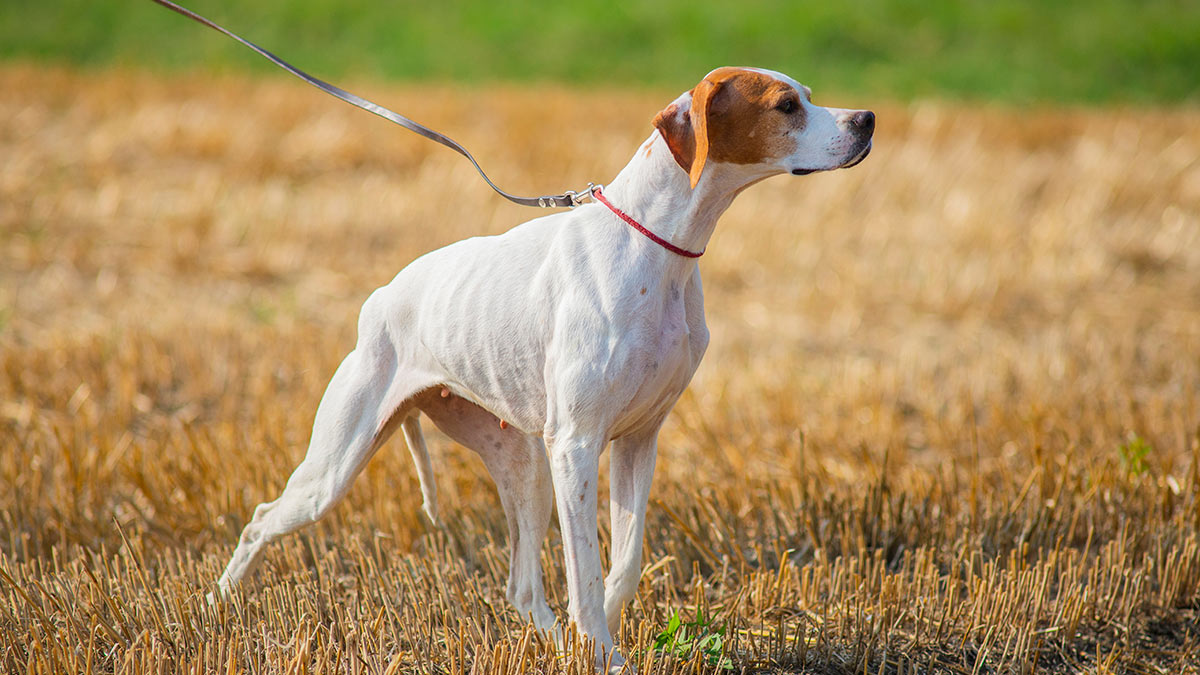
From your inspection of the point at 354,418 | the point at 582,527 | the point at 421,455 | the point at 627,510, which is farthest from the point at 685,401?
the point at 582,527

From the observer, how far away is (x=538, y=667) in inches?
123

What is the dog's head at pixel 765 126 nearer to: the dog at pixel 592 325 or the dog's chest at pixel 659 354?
the dog at pixel 592 325

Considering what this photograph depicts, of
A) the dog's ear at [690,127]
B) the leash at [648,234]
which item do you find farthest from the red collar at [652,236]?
the dog's ear at [690,127]

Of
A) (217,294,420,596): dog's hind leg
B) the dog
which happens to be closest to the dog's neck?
the dog

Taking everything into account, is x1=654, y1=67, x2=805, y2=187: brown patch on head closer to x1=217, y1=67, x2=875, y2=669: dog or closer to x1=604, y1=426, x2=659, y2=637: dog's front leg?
x1=217, y1=67, x2=875, y2=669: dog

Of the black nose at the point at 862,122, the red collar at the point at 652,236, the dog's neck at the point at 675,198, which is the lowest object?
the red collar at the point at 652,236

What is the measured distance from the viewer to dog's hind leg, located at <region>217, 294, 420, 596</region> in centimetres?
330

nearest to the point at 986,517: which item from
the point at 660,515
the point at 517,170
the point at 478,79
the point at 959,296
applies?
the point at 660,515

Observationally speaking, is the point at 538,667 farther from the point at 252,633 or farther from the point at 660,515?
the point at 660,515

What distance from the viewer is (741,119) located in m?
2.85

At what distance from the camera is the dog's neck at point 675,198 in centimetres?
293

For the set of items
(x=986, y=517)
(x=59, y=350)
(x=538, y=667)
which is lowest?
(x=59, y=350)

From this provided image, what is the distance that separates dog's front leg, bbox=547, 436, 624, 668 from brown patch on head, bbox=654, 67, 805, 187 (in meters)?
0.80

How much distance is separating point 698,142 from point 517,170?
30.0ft
